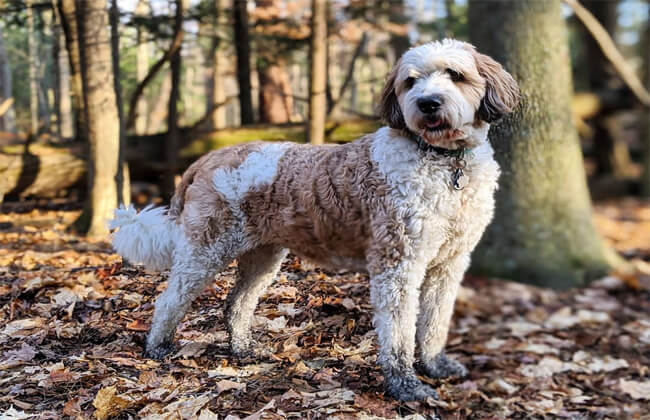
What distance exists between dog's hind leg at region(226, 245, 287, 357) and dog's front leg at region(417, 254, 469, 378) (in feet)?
3.11

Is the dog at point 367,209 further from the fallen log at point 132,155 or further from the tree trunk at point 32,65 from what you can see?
the tree trunk at point 32,65

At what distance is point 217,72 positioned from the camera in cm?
553

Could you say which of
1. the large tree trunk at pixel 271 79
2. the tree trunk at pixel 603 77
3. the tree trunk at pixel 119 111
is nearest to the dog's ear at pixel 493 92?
the large tree trunk at pixel 271 79

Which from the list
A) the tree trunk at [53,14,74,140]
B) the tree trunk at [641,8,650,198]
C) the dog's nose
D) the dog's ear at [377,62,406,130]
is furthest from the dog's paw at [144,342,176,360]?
the tree trunk at [641,8,650,198]

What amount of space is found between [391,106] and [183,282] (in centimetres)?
147

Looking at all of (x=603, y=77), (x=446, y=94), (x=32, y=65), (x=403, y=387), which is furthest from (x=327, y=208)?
(x=603, y=77)

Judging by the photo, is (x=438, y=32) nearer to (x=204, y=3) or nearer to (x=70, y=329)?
(x=204, y=3)

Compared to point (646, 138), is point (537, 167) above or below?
above

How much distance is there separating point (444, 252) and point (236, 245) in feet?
3.82

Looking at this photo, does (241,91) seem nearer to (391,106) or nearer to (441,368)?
(391,106)

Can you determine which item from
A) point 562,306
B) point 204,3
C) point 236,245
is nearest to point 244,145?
point 236,245

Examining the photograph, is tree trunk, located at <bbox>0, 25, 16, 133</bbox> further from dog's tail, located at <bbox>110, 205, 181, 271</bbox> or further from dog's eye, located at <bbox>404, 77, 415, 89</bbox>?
dog's eye, located at <bbox>404, 77, 415, 89</bbox>

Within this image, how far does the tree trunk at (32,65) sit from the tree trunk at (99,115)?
25 centimetres

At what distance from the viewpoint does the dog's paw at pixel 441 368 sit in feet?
13.2
